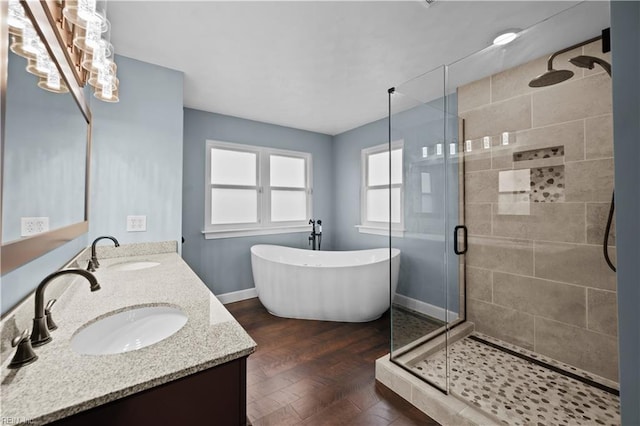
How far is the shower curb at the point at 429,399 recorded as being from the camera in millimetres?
1469

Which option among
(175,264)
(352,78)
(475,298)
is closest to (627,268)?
(475,298)

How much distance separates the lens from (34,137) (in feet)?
3.09

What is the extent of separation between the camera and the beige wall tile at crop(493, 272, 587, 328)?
6.14ft

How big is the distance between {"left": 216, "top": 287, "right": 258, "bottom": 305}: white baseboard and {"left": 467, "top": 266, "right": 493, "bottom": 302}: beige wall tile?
2525 millimetres

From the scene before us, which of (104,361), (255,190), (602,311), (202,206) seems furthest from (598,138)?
(202,206)

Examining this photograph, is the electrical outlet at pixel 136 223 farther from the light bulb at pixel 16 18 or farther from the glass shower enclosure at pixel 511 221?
the glass shower enclosure at pixel 511 221

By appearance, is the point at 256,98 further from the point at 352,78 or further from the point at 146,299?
the point at 146,299

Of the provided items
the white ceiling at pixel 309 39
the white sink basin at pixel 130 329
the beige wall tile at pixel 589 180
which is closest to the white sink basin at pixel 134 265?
the white sink basin at pixel 130 329

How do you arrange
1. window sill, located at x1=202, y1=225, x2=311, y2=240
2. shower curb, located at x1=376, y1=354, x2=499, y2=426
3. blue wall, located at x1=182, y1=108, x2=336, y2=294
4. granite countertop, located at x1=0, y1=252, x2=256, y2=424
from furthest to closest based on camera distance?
window sill, located at x1=202, y1=225, x2=311, y2=240
blue wall, located at x1=182, y1=108, x2=336, y2=294
shower curb, located at x1=376, y1=354, x2=499, y2=426
granite countertop, located at x1=0, y1=252, x2=256, y2=424

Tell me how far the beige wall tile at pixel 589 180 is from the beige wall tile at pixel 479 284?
0.87 metres

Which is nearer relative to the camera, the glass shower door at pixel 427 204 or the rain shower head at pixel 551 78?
the rain shower head at pixel 551 78

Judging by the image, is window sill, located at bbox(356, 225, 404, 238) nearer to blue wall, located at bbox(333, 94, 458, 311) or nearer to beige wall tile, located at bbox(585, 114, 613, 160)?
blue wall, located at bbox(333, 94, 458, 311)

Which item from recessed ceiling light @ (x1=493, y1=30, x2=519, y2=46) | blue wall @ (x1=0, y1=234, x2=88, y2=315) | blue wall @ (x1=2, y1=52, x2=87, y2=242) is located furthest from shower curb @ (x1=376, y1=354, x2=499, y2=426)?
recessed ceiling light @ (x1=493, y1=30, x2=519, y2=46)

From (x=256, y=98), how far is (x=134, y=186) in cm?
154
